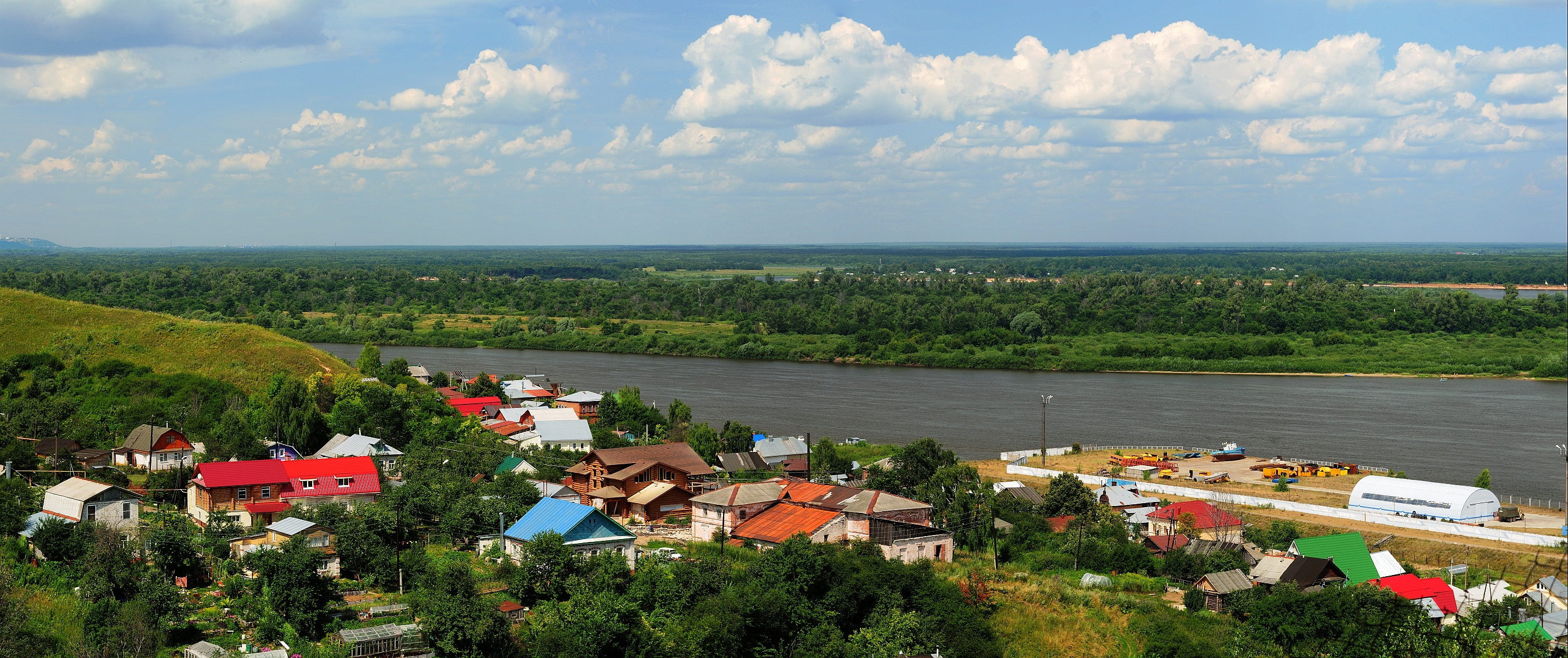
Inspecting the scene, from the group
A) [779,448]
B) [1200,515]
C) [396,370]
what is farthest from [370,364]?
[1200,515]

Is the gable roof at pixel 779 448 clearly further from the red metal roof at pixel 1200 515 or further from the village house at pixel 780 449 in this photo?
the red metal roof at pixel 1200 515

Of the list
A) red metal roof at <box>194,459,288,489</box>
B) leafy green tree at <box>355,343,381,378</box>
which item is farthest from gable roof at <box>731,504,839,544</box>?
leafy green tree at <box>355,343,381,378</box>

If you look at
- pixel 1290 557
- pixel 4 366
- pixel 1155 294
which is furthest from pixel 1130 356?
pixel 4 366

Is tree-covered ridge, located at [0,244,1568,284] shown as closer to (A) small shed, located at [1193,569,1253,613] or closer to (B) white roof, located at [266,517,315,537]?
(B) white roof, located at [266,517,315,537]

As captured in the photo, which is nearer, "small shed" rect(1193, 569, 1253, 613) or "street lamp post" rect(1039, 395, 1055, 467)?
"small shed" rect(1193, 569, 1253, 613)

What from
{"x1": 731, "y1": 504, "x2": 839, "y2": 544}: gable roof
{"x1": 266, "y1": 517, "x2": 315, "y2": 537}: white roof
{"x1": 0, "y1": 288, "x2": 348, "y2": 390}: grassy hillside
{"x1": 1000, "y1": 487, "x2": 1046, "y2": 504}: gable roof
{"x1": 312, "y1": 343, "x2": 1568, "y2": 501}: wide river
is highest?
{"x1": 0, "y1": 288, "x2": 348, "y2": 390}: grassy hillside

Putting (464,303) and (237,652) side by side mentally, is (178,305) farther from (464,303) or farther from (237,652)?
(237,652)
